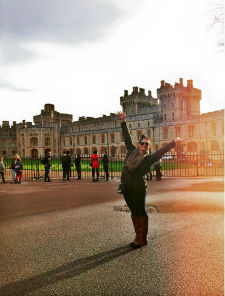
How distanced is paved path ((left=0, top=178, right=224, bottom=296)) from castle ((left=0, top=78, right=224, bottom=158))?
36080 millimetres

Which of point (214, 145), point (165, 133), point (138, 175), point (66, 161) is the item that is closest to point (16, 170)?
point (66, 161)

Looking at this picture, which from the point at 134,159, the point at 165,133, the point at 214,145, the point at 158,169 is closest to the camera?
the point at 134,159

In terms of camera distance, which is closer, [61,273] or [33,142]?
[61,273]

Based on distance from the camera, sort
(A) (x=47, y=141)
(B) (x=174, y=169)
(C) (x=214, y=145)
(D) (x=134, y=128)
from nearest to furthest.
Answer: (B) (x=174, y=169) < (C) (x=214, y=145) < (D) (x=134, y=128) < (A) (x=47, y=141)

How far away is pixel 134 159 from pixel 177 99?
54417 millimetres

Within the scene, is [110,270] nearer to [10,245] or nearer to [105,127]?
[10,245]

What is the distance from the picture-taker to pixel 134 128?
60344 mm

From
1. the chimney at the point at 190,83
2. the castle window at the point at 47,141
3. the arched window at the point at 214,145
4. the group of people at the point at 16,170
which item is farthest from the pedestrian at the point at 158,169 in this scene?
the castle window at the point at 47,141

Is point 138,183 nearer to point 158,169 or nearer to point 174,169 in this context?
point 158,169

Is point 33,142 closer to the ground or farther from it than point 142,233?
farther from it

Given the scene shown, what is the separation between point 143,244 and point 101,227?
1.18 meters

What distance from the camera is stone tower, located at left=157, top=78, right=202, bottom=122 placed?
5603 centimetres

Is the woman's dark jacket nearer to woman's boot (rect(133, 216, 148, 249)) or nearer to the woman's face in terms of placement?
the woman's face

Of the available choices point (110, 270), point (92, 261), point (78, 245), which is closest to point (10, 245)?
point (78, 245)
